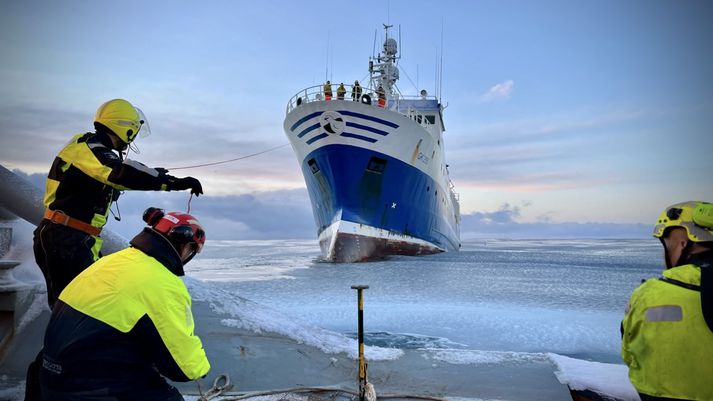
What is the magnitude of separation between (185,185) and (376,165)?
52.6ft

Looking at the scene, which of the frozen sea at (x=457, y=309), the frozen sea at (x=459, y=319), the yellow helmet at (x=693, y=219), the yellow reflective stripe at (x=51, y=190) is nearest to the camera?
the yellow helmet at (x=693, y=219)

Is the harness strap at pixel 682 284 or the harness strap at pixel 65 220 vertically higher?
the harness strap at pixel 65 220

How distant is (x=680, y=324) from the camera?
168 centimetres

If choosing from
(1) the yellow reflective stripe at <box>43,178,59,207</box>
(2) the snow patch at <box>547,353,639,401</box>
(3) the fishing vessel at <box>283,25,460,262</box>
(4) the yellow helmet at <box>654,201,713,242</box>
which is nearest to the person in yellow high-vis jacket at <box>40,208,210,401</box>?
(1) the yellow reflective stripe at <box>43,178,59,207</box>

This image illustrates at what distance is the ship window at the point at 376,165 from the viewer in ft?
60.7

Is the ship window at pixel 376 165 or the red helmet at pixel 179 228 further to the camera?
the ship window at pixel 376 165

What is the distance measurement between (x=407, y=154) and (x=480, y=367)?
16.3m

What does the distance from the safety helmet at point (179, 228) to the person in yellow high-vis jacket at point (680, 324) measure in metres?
1.80

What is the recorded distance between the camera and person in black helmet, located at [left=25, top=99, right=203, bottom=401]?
8.64ft

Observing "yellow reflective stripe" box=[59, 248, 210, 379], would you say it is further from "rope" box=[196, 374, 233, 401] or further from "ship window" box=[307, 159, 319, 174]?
"ship window" box=[307, 159, 319, 174]

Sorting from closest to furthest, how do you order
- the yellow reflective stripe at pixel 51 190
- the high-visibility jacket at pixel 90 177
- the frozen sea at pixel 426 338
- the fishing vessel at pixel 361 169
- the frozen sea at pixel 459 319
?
the high-visibility jacket at pixel 90 177 → the yellow reflective stripe at pixel 51 190 → the frozen sea at pixel 426 338 → the frozen sea at pixel 459 319 → the fishing vessel at pixel 361 169

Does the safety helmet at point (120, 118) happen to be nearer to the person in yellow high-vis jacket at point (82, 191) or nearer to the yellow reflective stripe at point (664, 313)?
the person in yellow high-vis jacket at point (82, 191)

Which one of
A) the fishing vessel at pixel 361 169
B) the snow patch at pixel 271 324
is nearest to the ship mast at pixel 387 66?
the fishing vessel at pixel 361 169

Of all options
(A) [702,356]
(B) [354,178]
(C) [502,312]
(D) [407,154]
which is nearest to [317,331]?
(A) [702,356]
